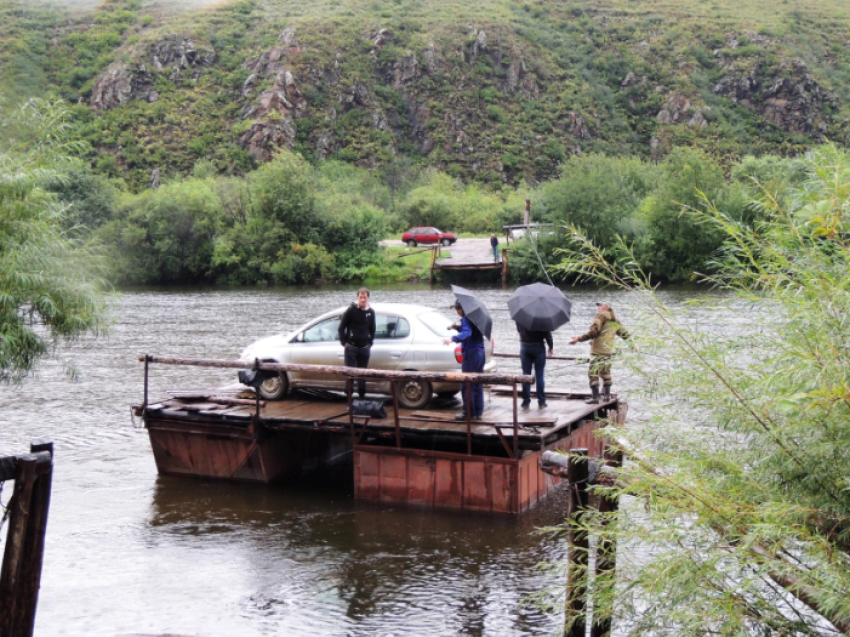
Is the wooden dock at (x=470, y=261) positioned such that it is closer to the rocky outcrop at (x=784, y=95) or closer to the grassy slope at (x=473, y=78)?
the grassy slope at (x=473, y=78)

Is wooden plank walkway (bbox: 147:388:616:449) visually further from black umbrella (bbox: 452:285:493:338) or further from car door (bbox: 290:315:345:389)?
black umbrella (bbox: 452:285:493:338)

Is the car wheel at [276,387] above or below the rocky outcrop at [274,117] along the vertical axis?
below

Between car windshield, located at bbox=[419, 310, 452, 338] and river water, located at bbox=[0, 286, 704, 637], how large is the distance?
297 centimetres

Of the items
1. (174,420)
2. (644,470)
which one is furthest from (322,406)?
(644,470)

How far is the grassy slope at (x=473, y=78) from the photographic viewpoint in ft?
389

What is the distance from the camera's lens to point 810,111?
125750 mm

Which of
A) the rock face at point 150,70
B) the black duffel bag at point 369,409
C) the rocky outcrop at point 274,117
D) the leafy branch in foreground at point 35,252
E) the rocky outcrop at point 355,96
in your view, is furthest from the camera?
the rocky outcrop at point 355,96

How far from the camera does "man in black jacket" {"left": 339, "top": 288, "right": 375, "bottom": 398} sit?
14.5 metres

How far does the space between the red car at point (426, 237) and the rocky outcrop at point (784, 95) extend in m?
70.5

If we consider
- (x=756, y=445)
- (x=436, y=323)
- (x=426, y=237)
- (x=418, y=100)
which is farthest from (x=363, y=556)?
(x=418, y=100)

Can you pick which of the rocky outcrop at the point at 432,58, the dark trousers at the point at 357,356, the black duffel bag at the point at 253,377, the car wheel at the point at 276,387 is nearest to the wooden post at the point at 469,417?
the dark trousers at the point at 357,356

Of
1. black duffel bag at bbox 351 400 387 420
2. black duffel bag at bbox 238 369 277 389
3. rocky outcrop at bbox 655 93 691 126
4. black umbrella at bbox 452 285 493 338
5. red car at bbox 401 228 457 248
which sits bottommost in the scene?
black duffel bag at bbox 351 400 387 420

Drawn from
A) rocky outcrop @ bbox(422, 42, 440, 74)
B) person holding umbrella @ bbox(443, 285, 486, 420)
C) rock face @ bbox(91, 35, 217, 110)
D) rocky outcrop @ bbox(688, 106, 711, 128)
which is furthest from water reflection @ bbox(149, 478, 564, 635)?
rocky outcrop @ bbox(422, 42, 440, 74)

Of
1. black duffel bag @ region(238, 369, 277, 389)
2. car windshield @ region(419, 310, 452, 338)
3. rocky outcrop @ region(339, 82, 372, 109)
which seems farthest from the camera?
rocky outcrop @ region(339, 82, 372, 109)
